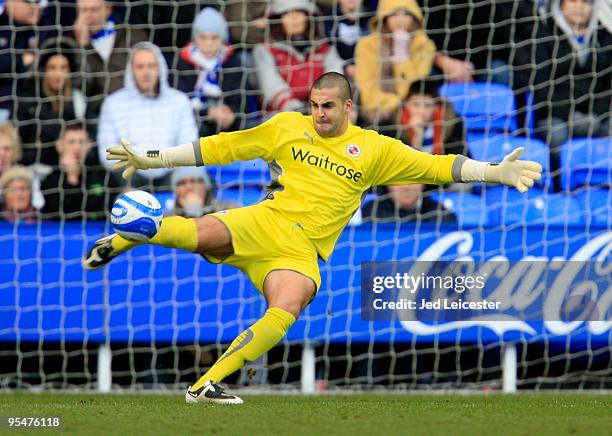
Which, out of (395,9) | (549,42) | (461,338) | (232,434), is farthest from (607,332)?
(232,434)

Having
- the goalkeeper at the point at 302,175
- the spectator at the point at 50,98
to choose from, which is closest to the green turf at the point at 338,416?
the goalkeeper at the point at 302,175

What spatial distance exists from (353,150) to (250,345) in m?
1.37

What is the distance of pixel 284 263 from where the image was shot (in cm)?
698

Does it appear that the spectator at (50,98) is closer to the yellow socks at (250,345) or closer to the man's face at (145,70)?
the man's face at (145,70)

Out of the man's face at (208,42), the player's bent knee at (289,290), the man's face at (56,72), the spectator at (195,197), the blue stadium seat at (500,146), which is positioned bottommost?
the player's bent knee at (289,290)

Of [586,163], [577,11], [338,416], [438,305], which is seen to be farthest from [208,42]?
[338,416]

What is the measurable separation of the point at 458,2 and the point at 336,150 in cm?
417

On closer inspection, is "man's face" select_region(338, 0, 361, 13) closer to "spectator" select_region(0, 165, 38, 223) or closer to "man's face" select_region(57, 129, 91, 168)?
"man's face" select_region(57, 129, 91, 168)

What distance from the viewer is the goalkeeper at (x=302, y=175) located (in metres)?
6.94

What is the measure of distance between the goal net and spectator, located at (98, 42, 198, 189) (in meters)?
0.24

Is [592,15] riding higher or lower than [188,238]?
higher

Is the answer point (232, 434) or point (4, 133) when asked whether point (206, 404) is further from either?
point (4, 133)

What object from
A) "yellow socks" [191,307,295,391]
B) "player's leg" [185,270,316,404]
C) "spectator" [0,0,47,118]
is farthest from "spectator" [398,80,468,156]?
"yellow socks" [191,307,295,391]
